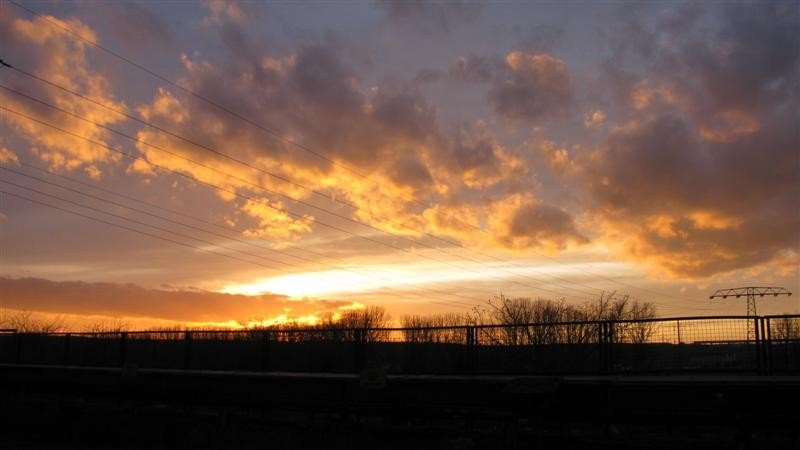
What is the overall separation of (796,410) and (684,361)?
1075 centimetres

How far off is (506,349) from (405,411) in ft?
41.0

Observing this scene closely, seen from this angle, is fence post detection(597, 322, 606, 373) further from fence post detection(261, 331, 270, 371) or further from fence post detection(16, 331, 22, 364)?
fence post detection(16, 331, 22, 364)

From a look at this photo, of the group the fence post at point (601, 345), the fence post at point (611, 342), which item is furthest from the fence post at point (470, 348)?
the fence post at point (611, 342)

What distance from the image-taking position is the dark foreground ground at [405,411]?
1072cm

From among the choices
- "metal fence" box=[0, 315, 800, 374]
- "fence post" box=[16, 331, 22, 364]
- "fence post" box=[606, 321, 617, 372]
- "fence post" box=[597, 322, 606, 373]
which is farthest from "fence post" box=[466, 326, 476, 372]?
"fence post" box=[16, 331, 22, 364]

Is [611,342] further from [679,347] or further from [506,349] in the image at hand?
[506,349]

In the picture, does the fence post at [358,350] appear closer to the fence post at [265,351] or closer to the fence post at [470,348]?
the fence post at [470,348]

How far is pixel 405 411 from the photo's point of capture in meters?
13.5

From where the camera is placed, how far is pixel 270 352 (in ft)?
83.0

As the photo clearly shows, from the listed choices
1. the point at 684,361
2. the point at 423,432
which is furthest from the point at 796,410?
the point at 684,361

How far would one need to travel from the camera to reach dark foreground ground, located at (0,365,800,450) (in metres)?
10.7

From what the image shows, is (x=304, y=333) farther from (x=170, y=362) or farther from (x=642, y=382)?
(x=642, y=382)

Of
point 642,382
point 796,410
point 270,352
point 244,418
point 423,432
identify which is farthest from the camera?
point 270,352

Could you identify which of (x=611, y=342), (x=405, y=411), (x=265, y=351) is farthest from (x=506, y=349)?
(x=405, y=411)
